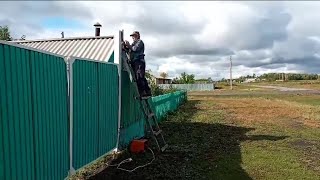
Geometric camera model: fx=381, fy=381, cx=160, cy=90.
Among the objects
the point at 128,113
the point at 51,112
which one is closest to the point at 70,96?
the point at 51,112

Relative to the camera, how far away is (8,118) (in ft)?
14.2

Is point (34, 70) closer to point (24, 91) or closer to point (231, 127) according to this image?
point (24, 91)

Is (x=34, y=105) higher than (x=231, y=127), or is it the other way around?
(x=34, y=105)

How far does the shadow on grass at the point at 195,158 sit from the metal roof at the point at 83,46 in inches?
→ 103

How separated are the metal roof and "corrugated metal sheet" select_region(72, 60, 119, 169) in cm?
81

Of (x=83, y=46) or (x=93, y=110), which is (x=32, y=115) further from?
(x=83, y=46)

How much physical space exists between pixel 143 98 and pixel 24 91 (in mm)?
5308

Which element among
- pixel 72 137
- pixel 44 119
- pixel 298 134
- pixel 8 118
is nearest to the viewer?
pixel 8 118

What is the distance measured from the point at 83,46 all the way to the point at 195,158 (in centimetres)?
413

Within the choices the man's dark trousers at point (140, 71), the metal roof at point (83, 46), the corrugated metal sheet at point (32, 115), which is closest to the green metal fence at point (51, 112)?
the corrugated metal sheet at point (32, 115)

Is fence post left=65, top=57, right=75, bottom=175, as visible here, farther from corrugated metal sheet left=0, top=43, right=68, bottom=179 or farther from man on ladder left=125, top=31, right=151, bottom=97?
man on ladder left=125, top=31, right=151, bottom=97

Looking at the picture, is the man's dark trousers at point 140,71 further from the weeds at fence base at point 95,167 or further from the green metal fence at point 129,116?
the weeds at fence base at point 95,167

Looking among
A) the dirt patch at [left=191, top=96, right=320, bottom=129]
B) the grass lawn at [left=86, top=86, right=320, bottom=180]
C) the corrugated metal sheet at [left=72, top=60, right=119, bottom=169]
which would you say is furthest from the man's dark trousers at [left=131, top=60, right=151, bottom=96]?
the dirt patch at [left=191, top=96, right=320, bottom=129]

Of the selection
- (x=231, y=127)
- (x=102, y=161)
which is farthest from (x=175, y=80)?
(x=102, y=161)
